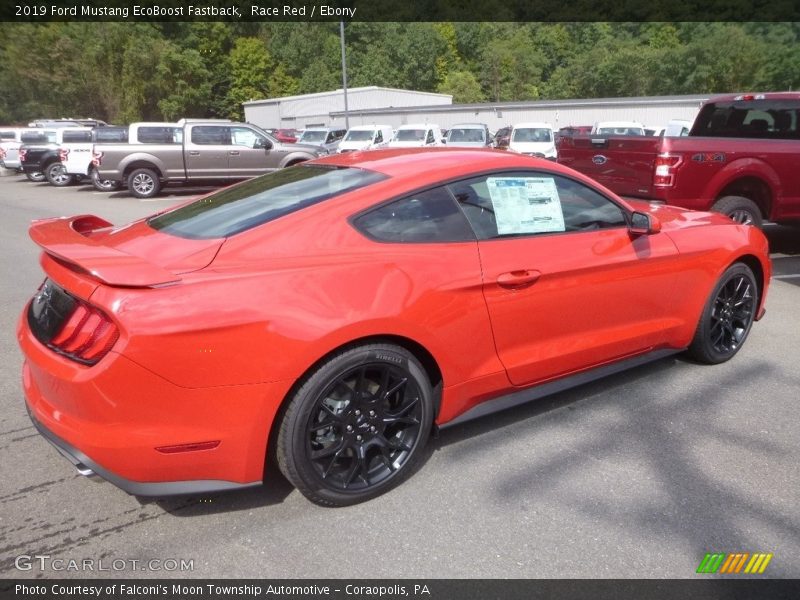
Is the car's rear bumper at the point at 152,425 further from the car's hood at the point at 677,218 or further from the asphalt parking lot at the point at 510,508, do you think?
the car's hood at the point at 677,218

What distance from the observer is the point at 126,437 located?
240 cm

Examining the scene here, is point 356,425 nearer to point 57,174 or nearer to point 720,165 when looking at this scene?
point 720,165

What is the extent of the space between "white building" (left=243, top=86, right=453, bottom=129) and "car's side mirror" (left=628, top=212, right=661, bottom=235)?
52365 mm

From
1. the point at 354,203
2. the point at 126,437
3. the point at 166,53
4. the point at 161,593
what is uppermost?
the point at 166,53

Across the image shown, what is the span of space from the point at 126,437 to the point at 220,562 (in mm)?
610

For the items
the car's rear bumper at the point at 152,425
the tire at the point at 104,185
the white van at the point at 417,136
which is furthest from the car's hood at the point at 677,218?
the white van at the point at 417,136

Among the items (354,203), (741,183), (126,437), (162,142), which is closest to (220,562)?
(126,437)

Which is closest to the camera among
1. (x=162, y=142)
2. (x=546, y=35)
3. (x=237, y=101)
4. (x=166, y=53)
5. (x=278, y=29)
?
(x=162, y=142)

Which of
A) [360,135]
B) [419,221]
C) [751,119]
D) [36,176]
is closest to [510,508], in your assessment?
[419,221]

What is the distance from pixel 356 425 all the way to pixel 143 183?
15507mm

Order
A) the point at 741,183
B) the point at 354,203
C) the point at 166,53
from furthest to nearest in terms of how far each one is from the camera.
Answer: the point at 166,53 → the point at 741,183 → the point at 354,203

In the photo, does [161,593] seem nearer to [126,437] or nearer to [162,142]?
[126,437]

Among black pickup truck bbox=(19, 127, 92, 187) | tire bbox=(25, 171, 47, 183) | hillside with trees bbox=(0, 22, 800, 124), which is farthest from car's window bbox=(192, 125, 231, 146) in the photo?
hillside with trees bbox=(0, 22, 800, 124)

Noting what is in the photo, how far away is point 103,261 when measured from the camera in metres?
2.49
